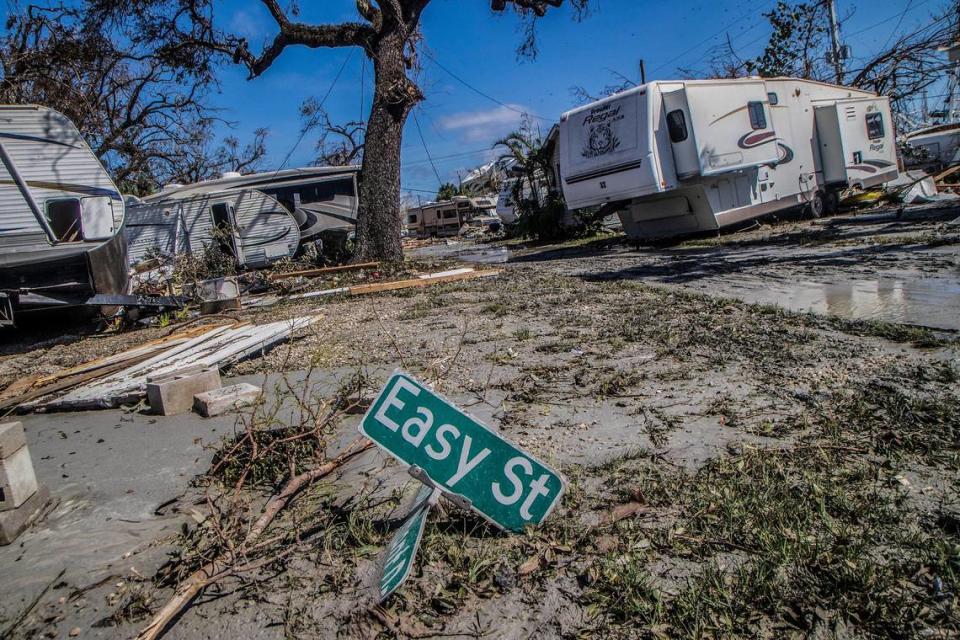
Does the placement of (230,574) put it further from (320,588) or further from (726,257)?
(726,257)

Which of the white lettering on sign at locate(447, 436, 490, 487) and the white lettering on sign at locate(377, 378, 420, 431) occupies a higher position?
the white lettering on sign at locate(377, 378, 420, 431)

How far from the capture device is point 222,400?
11.9ft

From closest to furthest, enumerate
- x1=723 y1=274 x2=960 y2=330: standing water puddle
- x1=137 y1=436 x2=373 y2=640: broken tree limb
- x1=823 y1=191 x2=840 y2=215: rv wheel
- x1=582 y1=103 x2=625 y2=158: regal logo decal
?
x1=137 y1=436 x2=373 y2=640: broken tree limb, x1=723 y1=274 x2=960 y2=330: standing water puddle, x1=582 y1=103 x2=625 y2=158: regal logo decal, x1=823 y1=191 x2=840 y2=215: rv wheel

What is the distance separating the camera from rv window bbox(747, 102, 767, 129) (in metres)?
11.8

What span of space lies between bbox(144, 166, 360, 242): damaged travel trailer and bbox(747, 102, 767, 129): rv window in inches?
414

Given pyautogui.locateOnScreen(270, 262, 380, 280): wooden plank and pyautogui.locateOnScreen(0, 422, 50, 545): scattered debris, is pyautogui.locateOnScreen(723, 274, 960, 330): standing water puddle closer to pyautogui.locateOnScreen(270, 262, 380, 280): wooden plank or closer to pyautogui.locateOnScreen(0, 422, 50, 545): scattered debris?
pyautogui.locateOnScreen(0, 422, 50, 545): scattered debris

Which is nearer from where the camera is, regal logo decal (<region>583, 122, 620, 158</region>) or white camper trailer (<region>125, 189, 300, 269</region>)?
regal logo decal (<region>583, 122, 620, 158</region>)

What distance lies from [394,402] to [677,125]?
34.7 ft

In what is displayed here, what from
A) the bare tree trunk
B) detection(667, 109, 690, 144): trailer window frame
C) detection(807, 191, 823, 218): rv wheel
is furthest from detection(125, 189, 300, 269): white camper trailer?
detection(807, 191, 823, 218): rv wheel

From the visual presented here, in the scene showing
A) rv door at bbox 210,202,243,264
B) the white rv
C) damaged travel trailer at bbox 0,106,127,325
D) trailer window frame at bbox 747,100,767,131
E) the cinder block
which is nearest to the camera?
the cinder block

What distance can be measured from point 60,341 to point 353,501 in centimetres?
727

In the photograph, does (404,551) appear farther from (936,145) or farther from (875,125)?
(936,145)

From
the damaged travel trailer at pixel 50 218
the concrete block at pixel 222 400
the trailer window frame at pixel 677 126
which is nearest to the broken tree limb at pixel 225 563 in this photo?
the concrete block at pixel 222 400

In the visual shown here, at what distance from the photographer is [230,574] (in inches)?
72.2
